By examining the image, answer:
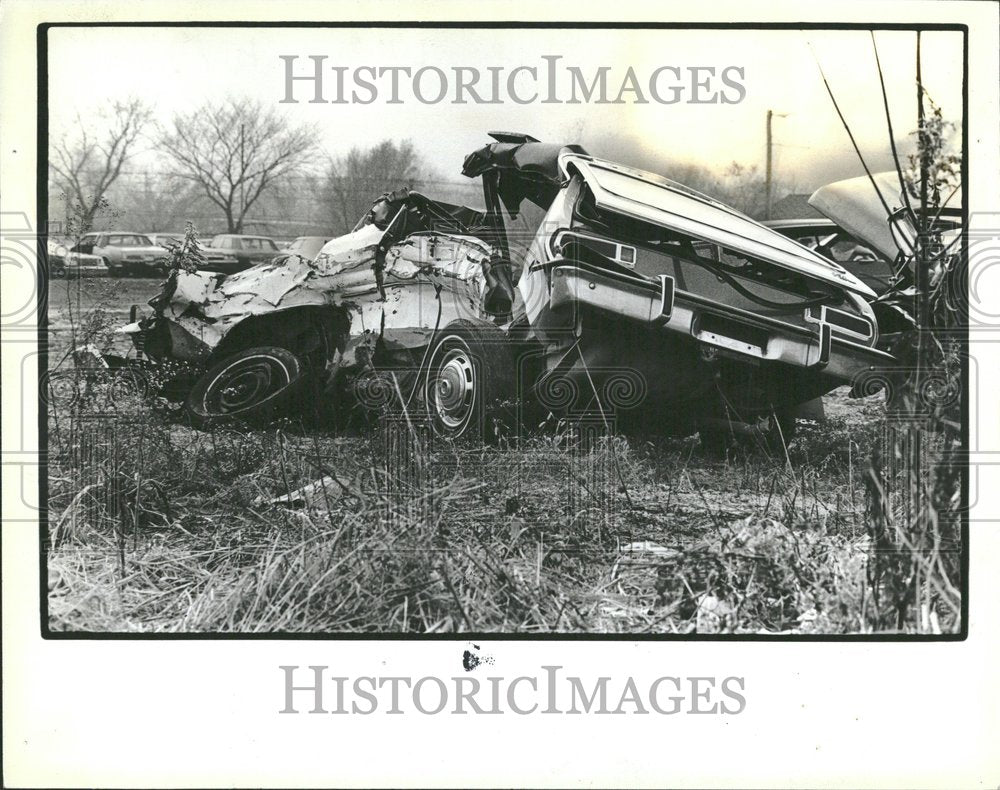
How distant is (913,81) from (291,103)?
232cm

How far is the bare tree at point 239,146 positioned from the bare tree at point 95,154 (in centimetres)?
13

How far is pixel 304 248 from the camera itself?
317 centimetres

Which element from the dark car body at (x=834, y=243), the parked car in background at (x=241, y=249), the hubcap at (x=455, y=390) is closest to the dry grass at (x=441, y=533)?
the hubcap at (x=455, y=390)

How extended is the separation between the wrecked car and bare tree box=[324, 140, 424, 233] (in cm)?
6

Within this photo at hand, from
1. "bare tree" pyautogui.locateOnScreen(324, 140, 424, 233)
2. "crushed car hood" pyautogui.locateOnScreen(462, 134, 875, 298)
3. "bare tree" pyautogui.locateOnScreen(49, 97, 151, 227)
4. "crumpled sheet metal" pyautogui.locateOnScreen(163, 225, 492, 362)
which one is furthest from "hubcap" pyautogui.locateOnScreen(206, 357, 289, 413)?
"crushed car hood" pyautogui.locateOnScreen(462, 134, 875, 298)

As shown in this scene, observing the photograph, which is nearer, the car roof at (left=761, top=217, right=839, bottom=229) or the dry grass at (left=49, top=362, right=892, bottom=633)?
the dry grass at (left=49, top=362, right=892, bottom=633)

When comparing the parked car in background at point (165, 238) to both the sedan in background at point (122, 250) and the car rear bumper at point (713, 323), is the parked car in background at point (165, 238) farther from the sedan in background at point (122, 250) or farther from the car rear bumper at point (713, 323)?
the car rear bumper at point (713, 323)

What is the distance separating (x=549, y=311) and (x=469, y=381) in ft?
1.30

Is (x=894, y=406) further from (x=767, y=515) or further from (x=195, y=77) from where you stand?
(x=195, y=77)

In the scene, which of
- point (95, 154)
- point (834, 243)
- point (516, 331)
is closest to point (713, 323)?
point (834, 243)

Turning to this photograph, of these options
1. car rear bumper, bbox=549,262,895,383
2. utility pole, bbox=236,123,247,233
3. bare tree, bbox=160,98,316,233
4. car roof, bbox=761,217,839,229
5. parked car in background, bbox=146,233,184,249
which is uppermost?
bare tree, bbox=160,98,316,233

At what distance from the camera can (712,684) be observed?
122 inches

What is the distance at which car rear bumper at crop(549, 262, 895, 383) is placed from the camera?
3102 mm

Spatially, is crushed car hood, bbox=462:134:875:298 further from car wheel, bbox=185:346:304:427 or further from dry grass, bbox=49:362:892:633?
car wheel, bbox=185:346:304:427
